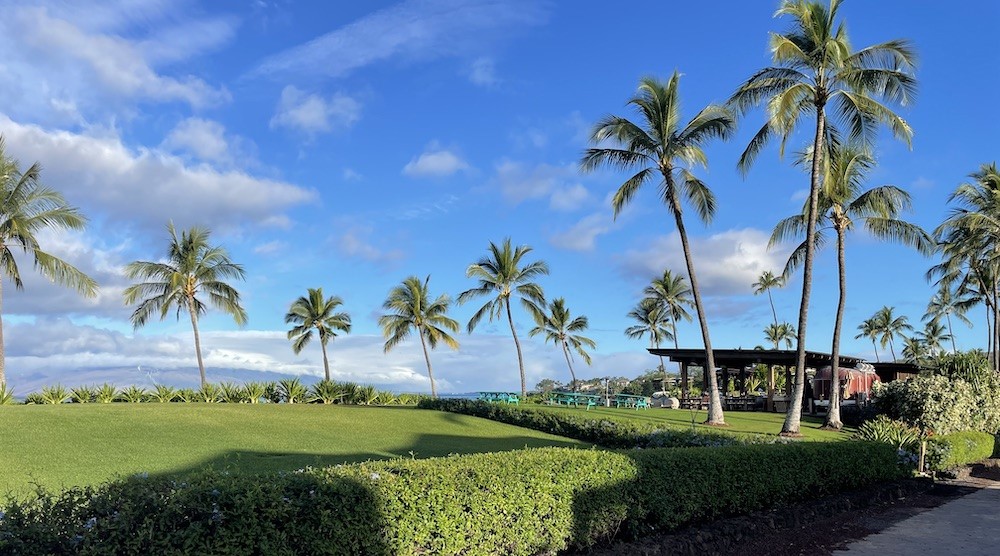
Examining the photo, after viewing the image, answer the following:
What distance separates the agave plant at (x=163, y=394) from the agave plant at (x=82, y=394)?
1.93 metres

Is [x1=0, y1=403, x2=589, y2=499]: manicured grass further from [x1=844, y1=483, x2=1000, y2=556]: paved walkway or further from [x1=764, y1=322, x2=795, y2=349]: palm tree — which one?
[x1=764, y1=322, x2=795, y2=349]: palm tree

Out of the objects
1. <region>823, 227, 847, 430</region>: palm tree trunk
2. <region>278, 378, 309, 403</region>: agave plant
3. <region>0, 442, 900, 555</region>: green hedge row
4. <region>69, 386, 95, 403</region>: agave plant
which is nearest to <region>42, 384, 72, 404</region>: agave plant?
<region>69, 386, 95, 403</region>: agave plant

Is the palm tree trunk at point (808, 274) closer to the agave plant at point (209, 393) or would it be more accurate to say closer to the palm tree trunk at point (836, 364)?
the palm tree trunk at point (836, 364)

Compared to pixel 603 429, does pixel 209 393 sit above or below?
above

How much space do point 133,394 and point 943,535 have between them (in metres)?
23.3

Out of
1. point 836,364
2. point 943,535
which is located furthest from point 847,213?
point 943,535

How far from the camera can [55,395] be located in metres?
21.3

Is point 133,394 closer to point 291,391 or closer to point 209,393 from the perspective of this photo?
point 209,393

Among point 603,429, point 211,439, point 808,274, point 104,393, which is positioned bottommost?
point 603,429

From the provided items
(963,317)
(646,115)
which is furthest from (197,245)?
(963,317)

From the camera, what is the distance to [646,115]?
2233 centimetres

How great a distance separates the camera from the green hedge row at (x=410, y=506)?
156 inches

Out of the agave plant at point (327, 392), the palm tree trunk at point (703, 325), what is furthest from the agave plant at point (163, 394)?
the palm tree trunk at point (703, 325)

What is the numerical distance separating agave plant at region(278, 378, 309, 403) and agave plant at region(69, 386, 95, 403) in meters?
6.45
